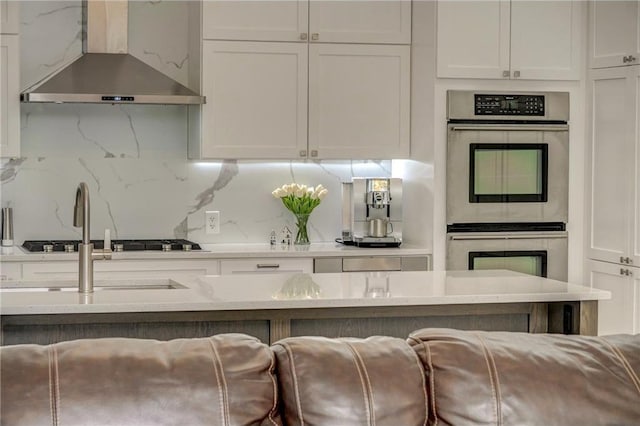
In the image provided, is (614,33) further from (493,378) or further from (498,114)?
(493,378)

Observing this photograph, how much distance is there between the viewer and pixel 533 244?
5.11 m

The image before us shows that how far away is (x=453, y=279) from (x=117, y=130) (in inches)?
102

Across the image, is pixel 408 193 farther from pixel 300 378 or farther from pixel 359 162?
pixel 300 378

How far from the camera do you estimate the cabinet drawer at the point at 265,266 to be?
4914 millimetres

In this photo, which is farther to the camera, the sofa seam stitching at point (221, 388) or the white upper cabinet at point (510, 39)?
the white upper cabinet at point (510, 39)

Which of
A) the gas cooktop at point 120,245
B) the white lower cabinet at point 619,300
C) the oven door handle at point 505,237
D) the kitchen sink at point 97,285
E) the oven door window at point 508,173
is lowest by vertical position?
the white lower cabinet at point 619,300

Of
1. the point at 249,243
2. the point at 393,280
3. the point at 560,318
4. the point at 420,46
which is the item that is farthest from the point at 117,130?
the point at 560,318

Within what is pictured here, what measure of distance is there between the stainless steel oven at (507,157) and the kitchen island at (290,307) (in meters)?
1.46

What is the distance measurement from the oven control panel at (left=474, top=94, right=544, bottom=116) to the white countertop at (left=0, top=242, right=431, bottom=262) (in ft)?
2.81

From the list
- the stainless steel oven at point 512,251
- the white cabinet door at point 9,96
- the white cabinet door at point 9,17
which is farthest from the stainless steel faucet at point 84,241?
Result: the stainless steel oven at point 512,251

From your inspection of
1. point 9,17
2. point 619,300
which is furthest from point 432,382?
point 9,17

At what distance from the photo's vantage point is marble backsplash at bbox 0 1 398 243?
5.24m

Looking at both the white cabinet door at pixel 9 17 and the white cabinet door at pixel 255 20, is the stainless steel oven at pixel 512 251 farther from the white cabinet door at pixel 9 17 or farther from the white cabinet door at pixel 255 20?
the white cabinet door at pixel 9 17

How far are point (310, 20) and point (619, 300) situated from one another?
7.55 ft
